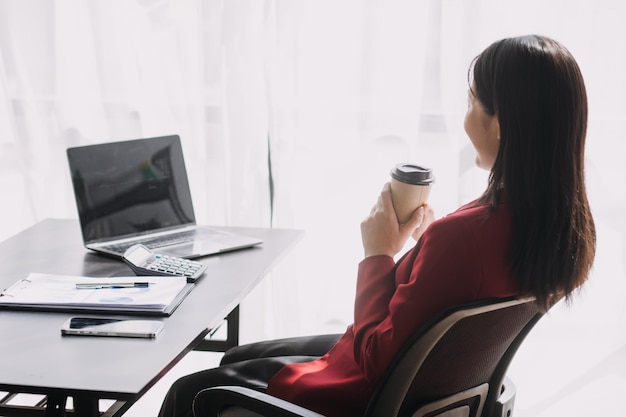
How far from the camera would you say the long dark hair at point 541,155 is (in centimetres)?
110

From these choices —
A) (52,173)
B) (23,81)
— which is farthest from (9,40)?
(52,173)

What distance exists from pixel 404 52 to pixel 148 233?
954mm

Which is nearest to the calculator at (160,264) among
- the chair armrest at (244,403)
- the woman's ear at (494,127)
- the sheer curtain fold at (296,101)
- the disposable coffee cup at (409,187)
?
the chair armrest at (244,403)

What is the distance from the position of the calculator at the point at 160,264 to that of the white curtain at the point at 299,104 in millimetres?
847

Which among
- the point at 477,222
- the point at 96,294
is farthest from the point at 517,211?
the point at 96,294

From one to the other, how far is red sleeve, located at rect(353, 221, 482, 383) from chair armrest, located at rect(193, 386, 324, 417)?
0.45 ft

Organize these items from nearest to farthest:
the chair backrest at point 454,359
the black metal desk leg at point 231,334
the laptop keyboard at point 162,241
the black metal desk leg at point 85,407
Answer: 1. the chair backrest at point 454,359
2. the black metal desk leg at point 85,407
3. the laptop keyboard at point 162,241
4. the black metal desk leg at point 231,334

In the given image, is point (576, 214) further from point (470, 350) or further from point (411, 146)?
point (411, 146)

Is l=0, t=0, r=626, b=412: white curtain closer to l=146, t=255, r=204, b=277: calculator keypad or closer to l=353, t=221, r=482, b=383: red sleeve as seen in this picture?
l=146, t=255, r=204, b=277: calculator keypad

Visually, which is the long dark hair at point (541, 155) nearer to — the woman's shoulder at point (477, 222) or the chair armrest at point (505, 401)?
the woman's shoulder at point (477, 222)

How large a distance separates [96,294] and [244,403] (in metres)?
0.42

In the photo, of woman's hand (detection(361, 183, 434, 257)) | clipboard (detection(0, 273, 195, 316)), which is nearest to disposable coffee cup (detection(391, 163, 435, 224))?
woman's hand (detection(361, 183, 434, 257))

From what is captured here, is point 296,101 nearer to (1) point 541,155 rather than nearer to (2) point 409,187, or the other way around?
(2) point 409,187

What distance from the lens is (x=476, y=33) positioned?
7.47ft
